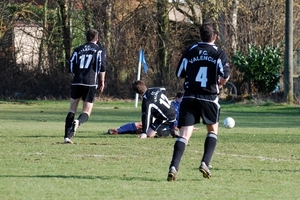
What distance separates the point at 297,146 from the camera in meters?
13.4

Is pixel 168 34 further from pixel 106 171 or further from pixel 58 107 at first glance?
pixel 106 171

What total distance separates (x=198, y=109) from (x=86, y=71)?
187 inches

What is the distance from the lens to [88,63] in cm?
1370

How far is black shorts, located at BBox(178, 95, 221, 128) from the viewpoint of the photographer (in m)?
9.25

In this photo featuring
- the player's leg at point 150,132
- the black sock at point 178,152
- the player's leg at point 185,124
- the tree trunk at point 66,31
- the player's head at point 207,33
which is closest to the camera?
the black sock at point 178,152

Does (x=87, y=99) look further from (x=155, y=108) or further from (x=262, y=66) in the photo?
(x=262, y=66)

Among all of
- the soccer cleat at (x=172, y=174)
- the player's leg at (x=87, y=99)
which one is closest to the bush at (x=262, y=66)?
the player's leg at (x=87, y=99)

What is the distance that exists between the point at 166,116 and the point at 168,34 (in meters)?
19.4

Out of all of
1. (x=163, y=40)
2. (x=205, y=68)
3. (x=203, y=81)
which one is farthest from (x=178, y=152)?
(x=163, y=40)

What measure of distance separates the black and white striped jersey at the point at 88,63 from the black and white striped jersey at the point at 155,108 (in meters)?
1.30

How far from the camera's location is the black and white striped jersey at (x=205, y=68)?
9.22 meters

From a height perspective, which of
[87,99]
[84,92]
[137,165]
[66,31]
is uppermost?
[66,31]

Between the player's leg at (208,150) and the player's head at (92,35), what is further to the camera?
the player's head at (92,35)

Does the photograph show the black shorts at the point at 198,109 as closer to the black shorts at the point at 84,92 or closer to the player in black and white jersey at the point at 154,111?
the black shorts at the point at 84,92
